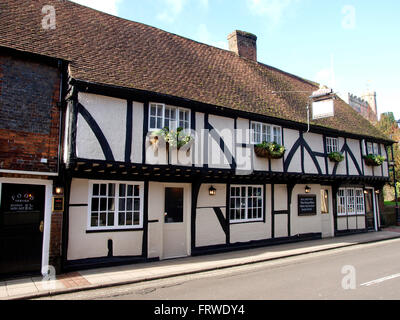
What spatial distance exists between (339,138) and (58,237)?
530 inches

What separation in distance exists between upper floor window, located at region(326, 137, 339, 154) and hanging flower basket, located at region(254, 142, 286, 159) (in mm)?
4162

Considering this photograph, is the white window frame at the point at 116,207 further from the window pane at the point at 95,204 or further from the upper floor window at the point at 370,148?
the upper floor window at the point at 370,148

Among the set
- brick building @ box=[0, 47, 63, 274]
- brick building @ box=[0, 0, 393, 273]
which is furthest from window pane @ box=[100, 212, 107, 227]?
brick building @ box=[0, 47, 63, 274]

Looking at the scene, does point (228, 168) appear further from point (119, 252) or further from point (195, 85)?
point (119, 252)

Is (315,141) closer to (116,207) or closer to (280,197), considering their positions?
(280,197)

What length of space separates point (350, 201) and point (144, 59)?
12902 mm

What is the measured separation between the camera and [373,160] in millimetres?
16047

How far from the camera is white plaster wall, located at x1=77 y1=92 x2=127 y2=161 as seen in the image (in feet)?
26.2

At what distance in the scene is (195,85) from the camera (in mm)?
11008

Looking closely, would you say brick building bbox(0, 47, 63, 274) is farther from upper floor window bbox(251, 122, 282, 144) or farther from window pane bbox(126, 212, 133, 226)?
upper floor window bbox(251, 122, 282, 144)

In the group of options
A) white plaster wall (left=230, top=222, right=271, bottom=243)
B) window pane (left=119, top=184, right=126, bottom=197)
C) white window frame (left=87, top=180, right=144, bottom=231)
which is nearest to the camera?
white window frame (left=87, top=180, right=144, bottom=231)

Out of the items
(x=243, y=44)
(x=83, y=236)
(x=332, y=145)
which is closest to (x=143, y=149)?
(x=83, y=236)
